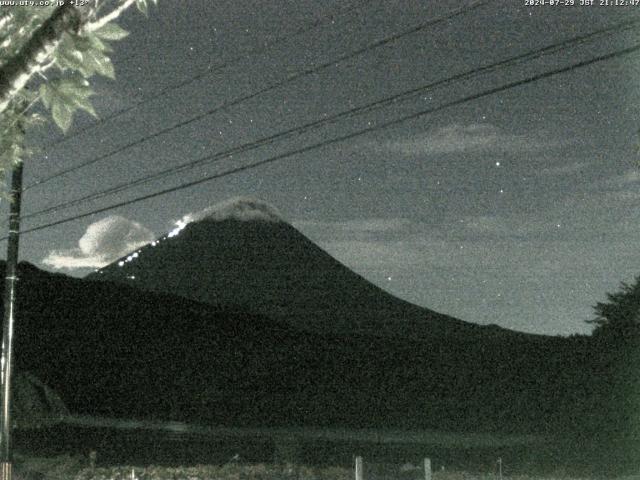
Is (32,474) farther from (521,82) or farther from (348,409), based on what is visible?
(348,409)

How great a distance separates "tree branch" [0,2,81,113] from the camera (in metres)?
4.86

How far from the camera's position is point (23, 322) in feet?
321

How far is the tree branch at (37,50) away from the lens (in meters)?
4.86

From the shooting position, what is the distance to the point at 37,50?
4906 mm

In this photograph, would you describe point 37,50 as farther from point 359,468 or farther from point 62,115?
point 359,468

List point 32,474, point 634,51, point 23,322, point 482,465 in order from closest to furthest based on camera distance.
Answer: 1. point 634,51
2. point 32,474
3. point 482,465
4. point 23,322

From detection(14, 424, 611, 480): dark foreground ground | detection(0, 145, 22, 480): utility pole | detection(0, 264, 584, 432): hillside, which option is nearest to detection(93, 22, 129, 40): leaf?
detection(0, 145, 22, 480): utility pole

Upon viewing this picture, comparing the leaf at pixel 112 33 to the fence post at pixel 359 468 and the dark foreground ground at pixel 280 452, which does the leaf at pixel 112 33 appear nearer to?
the fence post at pixel 359 468

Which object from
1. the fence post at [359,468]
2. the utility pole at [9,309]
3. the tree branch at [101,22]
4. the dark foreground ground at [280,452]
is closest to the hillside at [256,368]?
the dark foreground ground at [280,452]

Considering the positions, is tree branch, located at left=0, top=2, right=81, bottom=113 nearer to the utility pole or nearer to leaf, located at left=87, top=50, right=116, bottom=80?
leaf, located at left=87, top=50, right=116, bottom=80

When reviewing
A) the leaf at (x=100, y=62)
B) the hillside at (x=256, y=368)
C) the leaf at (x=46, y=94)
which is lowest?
the leaf at (x=46, y=94)

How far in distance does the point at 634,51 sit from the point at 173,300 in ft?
389

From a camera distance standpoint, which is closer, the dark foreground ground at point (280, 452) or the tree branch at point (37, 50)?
the tree branch at point (37, 50)

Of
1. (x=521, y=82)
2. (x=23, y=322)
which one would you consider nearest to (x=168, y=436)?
(x=521, y=82)
